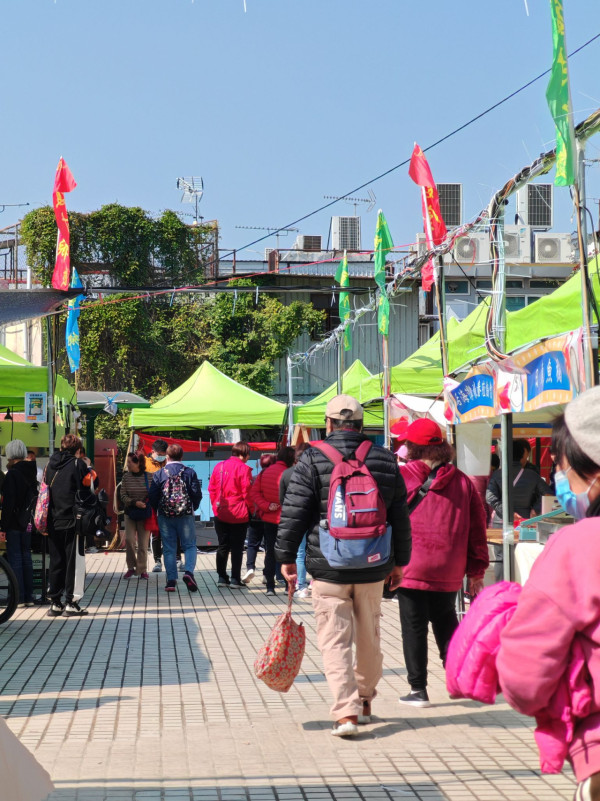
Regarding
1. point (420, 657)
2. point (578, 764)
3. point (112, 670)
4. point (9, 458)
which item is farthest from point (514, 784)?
point (9, 458)

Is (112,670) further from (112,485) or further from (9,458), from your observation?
(112,485)

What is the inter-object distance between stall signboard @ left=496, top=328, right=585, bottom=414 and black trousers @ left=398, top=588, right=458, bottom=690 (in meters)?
1.71

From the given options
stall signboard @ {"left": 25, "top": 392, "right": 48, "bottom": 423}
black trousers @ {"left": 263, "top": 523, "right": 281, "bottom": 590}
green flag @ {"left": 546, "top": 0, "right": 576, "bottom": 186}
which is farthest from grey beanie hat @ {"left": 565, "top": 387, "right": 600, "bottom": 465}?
stall signboard @ {"left": 25, "top": 392, "right": 48, "bottom": 423}

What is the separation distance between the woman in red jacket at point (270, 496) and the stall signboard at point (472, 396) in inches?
125

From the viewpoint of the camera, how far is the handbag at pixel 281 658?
19.8ft

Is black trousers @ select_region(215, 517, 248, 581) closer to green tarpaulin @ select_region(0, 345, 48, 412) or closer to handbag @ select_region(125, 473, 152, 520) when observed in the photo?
handbag @ select_region(125, 473, 152, 520)

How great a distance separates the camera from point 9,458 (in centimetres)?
1159

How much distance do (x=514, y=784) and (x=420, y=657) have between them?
1695 mm

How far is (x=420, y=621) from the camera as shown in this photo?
6.58 meters

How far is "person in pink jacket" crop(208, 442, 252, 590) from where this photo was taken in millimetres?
13555

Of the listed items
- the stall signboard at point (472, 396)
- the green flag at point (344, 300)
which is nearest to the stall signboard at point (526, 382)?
the stall signboard at point (472, 396)

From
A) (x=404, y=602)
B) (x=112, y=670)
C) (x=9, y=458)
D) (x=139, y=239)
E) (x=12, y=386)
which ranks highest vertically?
(x=139, y=239)

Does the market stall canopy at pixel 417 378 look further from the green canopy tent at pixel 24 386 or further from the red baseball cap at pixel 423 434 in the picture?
the red baseball cap at pixel 423 434

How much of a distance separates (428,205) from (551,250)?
27408mm
